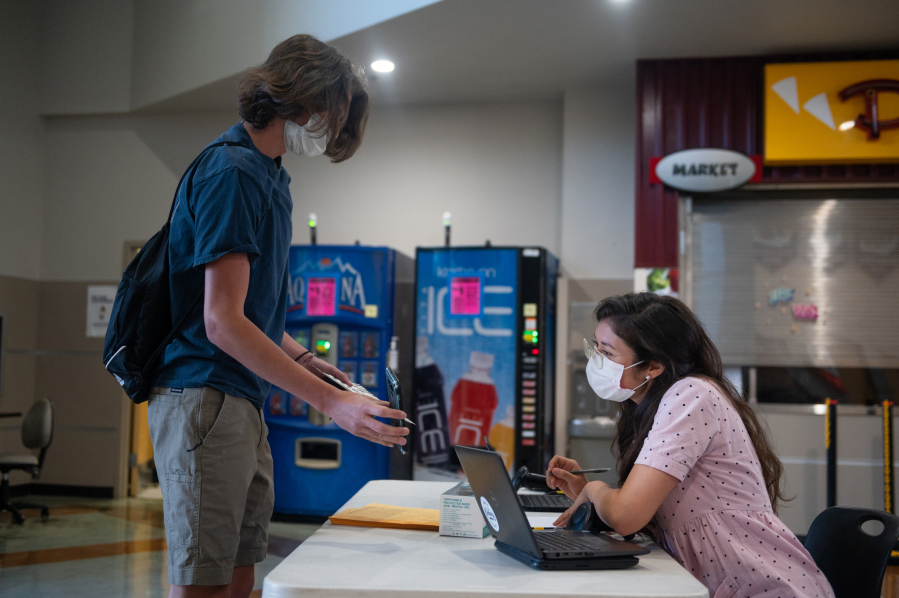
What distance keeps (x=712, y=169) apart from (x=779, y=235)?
0.69 m

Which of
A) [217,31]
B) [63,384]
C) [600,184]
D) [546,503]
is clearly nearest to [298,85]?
[546,503]

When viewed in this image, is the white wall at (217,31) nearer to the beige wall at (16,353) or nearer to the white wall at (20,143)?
the white wall at (20,143)

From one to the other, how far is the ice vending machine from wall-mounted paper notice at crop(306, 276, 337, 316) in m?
0.57

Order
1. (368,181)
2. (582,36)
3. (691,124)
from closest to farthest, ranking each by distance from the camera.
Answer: (582,36) < (691,124) < (368,181)

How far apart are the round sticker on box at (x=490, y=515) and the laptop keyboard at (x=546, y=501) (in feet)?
1.31

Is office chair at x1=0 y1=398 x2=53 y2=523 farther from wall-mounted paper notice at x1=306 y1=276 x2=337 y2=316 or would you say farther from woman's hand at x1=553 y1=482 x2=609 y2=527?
woman's hand at x1=553 y1=482 x2=609 y2=527

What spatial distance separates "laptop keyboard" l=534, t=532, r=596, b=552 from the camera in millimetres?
1153

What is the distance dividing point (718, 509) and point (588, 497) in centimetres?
25

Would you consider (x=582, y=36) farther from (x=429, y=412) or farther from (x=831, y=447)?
(x=831, y=447)

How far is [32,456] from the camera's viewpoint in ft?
15.5

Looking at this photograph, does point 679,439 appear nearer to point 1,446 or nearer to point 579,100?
point 579,100

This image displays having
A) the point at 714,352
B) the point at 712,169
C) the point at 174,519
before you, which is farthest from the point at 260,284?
the point at 712,169

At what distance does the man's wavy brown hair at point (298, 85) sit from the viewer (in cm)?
141

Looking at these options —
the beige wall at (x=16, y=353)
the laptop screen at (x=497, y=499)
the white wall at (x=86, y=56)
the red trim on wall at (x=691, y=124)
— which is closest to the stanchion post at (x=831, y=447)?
the red trim on wall at (x=691, y=124)
